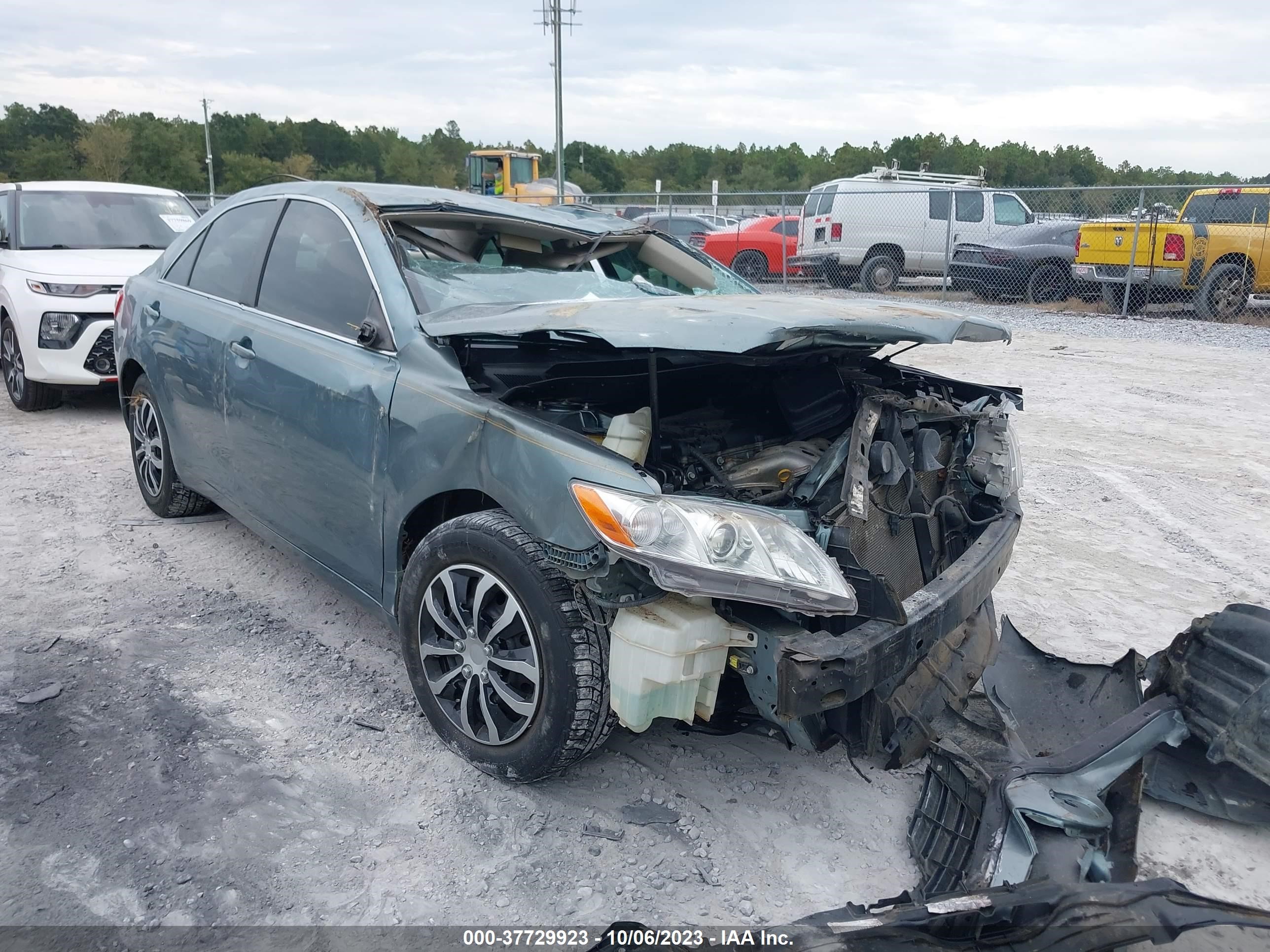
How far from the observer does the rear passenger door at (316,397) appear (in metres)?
3.19

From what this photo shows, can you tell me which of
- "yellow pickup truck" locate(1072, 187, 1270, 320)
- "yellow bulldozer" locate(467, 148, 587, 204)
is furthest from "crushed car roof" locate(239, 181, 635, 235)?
"yellow bulldozer" locate(467, 148, 587, 204)

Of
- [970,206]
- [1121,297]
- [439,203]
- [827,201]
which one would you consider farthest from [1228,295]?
[439,203]

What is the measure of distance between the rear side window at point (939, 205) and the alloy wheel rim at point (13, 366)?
13393 millimetres

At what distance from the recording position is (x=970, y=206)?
52.1 ft

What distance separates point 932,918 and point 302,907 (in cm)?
151

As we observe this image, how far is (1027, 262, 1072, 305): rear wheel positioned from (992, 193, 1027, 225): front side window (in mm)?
1331

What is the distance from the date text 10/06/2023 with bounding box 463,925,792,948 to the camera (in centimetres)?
193

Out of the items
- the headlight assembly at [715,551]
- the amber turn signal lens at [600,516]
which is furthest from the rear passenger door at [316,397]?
the headlight assembly at [715,551]

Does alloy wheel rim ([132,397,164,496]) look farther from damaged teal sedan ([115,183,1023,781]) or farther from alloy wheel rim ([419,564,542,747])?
alloy wheel rim ([419,564,542,747])

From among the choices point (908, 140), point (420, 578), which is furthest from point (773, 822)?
point (908, 140)

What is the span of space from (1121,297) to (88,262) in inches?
524

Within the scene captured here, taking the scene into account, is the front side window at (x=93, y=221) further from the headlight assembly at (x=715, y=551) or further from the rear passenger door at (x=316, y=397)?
the headlight assembly at (x=715, y=551)

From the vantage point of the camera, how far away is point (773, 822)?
2.76 metres

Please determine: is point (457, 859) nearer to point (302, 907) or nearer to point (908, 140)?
point (302, 907)
